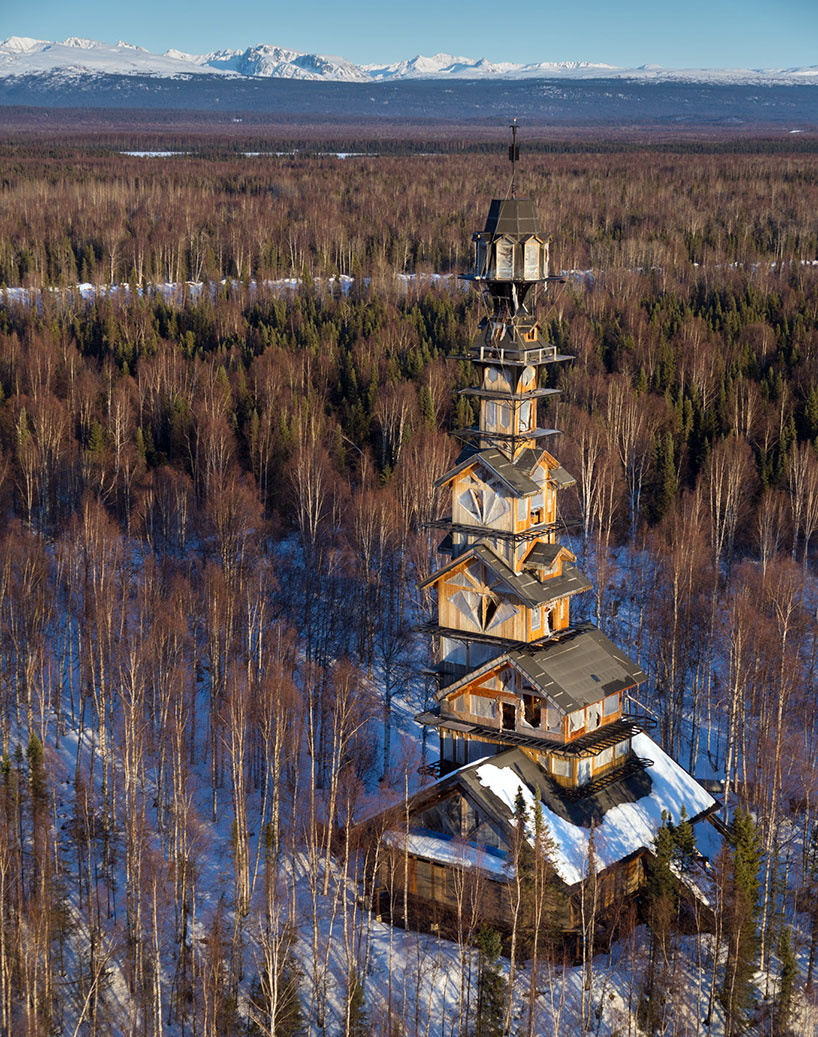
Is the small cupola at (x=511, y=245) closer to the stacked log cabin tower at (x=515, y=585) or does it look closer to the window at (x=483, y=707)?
the stacked log cabin tower at (x=515, y=585)

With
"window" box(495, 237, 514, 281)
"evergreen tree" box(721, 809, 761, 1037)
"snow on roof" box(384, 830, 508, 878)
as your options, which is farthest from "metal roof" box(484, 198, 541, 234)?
"evergreen tree" box(721, 809, 761, 1037)

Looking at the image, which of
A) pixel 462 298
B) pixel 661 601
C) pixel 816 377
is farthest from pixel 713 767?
pixel 462 298

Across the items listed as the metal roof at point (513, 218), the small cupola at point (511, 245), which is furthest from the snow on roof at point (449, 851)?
the metal roof at point (513, 218)

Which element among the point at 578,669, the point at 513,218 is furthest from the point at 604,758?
the point at 513,218

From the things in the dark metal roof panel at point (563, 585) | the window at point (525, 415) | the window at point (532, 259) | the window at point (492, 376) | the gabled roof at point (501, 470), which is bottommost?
the dark metal roof panel at point (563, 585)

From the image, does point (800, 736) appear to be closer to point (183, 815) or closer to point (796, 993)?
point (796, 993)

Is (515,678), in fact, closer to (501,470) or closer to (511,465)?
(501,470)
